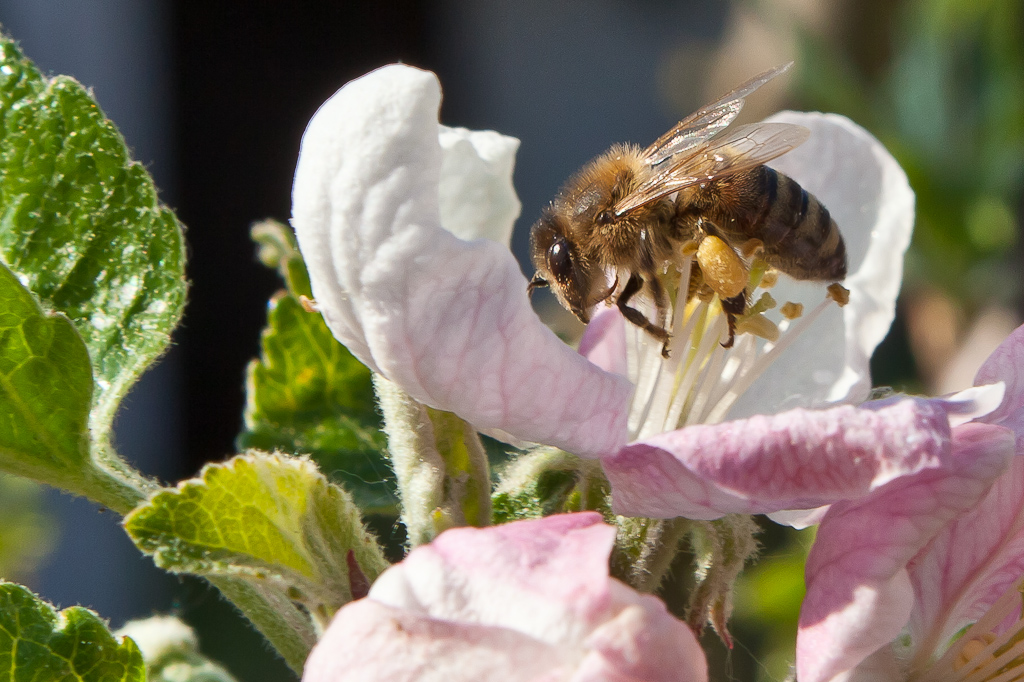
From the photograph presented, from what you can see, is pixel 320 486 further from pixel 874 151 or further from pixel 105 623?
pixel 874 151

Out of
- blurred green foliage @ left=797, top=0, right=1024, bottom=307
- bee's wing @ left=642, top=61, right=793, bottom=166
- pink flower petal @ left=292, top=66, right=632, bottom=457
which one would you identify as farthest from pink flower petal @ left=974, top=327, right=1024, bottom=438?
blurred green foliage @ left=797, top=0, right=1024, bottom=307

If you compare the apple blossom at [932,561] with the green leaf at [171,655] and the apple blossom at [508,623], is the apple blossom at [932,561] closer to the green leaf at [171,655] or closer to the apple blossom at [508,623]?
the apple blossom at [508,623]

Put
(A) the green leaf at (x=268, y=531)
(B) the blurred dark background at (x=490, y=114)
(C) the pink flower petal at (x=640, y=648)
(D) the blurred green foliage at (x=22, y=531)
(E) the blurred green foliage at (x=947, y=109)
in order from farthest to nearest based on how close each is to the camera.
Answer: (E) the blurred green foliage at (x=947, y=109), (B) the blurred dark background at (x=490, y=114), (D) the blurred green foliage at (x=22, y=531), (A) the green leaf at (x=268, y=531), (C) the pink flower petal at (x=640, y=648)

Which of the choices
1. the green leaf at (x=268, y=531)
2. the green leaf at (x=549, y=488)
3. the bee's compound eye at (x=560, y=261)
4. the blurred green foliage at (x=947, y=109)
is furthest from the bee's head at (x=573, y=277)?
the blurred green foliage at (x=947, y=109)

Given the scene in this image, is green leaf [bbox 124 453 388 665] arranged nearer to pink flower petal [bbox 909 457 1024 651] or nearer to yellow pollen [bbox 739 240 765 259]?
pink flower petal [bbox 909 457 1024 651]

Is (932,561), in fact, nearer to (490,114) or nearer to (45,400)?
(45,400)

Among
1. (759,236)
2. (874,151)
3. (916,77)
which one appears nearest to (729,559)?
(759,236)
